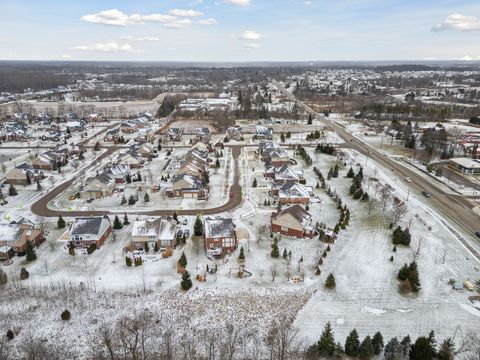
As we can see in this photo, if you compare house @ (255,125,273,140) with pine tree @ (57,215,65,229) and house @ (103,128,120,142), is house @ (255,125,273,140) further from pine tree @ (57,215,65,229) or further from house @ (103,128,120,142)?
pine tree @ (57,215,65,229)

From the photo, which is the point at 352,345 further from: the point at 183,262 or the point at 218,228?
the point at 218,228

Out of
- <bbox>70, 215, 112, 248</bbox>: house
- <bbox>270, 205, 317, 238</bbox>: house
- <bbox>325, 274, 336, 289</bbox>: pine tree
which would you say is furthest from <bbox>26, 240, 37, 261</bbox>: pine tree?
<bbox>325, 274, 336, 289</bbox>: pine tree

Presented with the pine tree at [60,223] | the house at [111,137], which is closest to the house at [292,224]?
the pine tree at [60,223]

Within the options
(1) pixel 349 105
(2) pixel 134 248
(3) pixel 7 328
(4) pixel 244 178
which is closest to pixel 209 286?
(2) pixel 134 248

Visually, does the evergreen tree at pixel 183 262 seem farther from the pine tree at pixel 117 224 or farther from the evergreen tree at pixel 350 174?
the evergreen tree at pixel 350 174

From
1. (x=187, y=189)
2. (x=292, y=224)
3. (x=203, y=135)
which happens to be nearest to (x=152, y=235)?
(x=187, y=189)

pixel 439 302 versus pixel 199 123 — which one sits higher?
pixel 199 123

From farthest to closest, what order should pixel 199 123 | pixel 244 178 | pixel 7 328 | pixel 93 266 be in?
pixel 199 123 < pixel 244 178 < pixel 93 266 < pixel 7 328

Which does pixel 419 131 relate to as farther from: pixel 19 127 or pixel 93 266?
pixel 19 127
